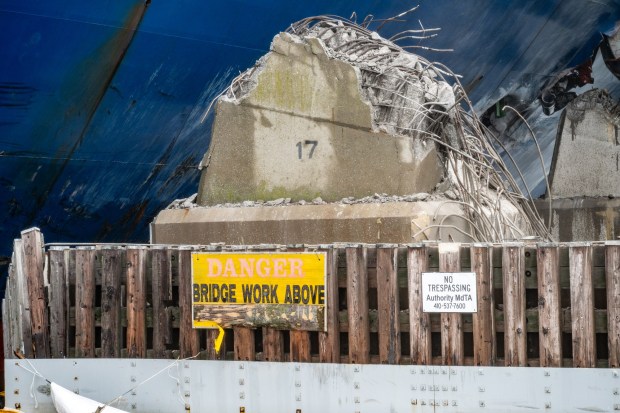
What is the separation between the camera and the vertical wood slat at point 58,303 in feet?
26.6

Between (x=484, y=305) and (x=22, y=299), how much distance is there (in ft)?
13.3

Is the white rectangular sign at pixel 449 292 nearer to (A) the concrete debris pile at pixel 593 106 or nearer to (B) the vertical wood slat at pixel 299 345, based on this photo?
(B) the vertical wood slat at pixel 299 345

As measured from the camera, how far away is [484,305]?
7078 mm

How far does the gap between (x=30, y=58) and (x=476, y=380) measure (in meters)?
7.90

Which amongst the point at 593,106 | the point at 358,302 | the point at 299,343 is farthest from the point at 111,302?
the point at 593,106

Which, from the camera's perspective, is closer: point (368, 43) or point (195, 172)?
point (368, 43)

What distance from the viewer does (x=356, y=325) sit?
739cm

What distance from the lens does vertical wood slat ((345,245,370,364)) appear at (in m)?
7.36

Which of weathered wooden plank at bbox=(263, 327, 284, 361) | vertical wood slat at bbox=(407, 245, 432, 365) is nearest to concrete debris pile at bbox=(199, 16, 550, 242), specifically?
vertical wood slat at bbox=(407, 245, 432, 365)

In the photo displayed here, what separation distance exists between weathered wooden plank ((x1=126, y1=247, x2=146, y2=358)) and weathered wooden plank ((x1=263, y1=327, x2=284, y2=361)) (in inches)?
43.3

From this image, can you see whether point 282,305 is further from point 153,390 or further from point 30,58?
point 30,58

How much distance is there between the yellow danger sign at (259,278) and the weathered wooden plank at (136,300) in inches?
18.6

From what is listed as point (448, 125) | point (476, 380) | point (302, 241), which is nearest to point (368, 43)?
point (448, 125)

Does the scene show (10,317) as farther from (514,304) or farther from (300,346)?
(514,304)
